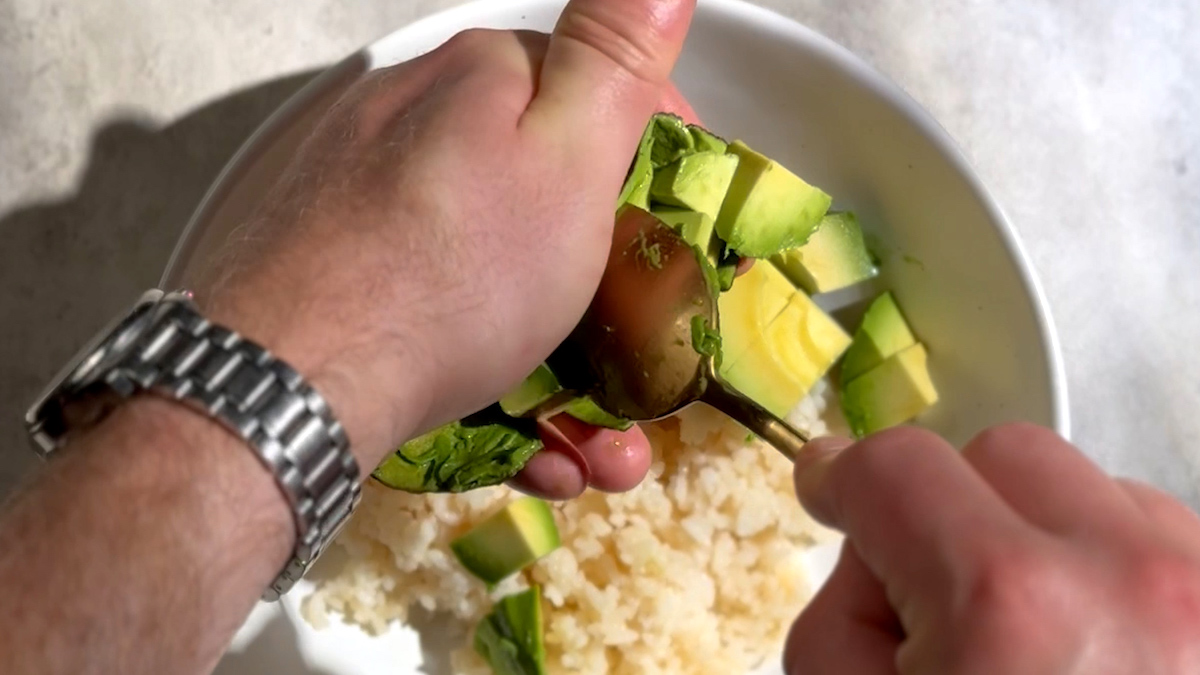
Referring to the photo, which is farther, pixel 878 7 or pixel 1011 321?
pixel 878 7

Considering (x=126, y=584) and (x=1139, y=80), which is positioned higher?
(x=1139, y=80)

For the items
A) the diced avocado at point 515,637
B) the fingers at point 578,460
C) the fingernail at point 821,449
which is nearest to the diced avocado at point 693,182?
the fingers at point 578,460

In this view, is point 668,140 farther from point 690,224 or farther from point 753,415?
point 753,415

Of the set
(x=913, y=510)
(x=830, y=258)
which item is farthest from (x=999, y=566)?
(x=830, y=258)

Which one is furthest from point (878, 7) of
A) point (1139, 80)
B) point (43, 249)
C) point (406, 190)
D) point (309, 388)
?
point (43, 249)

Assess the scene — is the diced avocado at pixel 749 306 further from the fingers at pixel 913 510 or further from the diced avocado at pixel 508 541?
the fingers at pixel 913 510

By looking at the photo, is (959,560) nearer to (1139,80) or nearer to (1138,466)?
(1138,466)

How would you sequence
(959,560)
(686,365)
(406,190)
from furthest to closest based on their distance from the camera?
1. (686,365)
2. (406,190)
3. (959,560)
